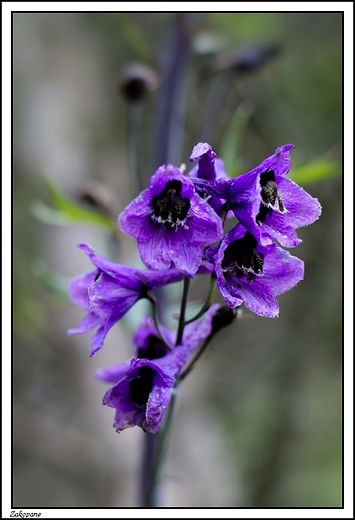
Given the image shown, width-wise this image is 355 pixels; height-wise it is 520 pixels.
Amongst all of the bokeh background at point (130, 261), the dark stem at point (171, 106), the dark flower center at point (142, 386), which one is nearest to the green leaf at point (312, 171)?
the dark stem at point (171, 106)

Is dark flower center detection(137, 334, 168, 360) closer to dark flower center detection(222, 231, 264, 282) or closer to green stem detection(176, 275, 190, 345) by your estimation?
green stem detection(176, 275, 190, 345)

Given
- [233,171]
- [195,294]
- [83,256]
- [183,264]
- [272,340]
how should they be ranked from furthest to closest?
[272,340] < [195,294] < [83,256] < [233,171] < [183,264]

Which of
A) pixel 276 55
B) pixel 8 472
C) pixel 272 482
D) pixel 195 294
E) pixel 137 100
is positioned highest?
pixel 276 55

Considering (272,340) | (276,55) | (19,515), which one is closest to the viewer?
(19,515)

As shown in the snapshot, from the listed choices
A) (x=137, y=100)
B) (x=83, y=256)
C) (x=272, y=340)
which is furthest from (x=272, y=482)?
(x=137, y=100)

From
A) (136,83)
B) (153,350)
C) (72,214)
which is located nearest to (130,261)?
(72,214)

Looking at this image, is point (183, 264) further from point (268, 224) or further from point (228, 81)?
point (228, 81)
